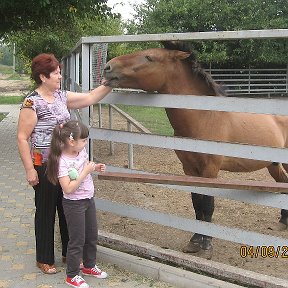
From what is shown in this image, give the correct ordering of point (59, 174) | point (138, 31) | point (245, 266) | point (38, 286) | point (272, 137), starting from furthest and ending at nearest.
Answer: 1. point (138, 31)
2. point (272, 137)
3. point (245, 266)
4. point (38, 286)
5. point (59, 174)

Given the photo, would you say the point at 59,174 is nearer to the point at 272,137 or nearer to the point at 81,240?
the point at 81,240

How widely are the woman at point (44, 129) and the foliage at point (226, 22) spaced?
2044 cm

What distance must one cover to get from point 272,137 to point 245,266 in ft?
4.43

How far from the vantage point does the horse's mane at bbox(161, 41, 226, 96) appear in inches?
153

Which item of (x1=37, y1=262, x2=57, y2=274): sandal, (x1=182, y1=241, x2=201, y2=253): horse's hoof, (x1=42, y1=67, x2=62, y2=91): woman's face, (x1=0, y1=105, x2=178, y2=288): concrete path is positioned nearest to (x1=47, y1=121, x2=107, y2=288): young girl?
(x1=0, y1=105, x2=178, y2=288): concrete path

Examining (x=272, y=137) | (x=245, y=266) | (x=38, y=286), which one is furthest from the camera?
(x=272, y=137)

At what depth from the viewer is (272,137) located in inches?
186

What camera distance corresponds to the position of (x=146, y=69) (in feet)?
12.3

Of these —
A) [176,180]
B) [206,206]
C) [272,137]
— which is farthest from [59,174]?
[272,137]

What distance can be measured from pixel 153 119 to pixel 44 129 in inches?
391

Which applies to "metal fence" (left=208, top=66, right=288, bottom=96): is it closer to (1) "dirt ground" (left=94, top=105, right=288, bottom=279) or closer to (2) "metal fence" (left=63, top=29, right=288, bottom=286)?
(1) "dirt ground" (left=94, top=105, right=288, bottom=279)

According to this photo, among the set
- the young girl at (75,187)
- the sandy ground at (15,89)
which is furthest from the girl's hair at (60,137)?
the sandy ground at (15,89)

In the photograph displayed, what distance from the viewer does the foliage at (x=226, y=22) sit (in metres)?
24.0
